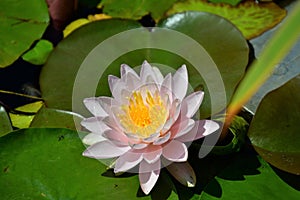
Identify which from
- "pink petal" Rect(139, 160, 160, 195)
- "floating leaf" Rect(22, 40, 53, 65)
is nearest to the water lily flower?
"pink petal" Rect(139, 160, 160, 195)

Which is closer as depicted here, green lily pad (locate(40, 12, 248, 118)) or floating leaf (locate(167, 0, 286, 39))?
green lily pad (locate(40, 12, 248, 118))

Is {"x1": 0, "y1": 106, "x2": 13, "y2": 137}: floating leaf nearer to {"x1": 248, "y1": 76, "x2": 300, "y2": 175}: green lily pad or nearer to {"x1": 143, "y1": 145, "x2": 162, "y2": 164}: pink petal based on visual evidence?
{"x1": 143, "y1": 145, "x2": 162, "y2": 164}: pink petal

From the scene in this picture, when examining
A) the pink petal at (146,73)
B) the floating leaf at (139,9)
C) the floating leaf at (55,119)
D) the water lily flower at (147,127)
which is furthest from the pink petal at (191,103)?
the floating leaf at (139,9)

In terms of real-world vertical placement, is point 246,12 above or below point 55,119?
above

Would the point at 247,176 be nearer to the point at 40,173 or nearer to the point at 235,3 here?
the point at 40,173

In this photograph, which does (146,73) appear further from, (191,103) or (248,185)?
(248,185)

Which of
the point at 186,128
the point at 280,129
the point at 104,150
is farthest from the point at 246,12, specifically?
the point at 104,150
